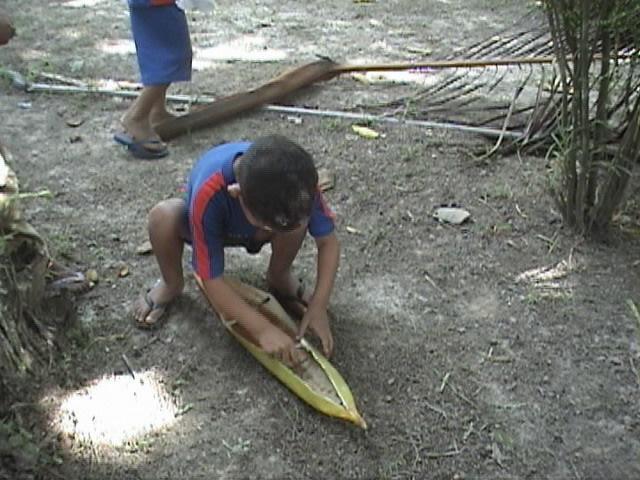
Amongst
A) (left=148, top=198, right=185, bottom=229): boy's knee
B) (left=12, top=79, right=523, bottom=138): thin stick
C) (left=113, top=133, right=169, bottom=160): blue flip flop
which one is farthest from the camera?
(left=12, top=79, right=523, bottom=138): thin stick

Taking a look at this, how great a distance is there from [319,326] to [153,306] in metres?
0.50

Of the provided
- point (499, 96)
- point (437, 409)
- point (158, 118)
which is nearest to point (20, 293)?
point (437, 409)

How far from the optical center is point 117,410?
2174 millimetres

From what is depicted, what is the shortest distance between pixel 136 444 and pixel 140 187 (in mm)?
1353

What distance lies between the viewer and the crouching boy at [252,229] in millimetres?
2002

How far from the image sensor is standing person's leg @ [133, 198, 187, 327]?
7.78 ft

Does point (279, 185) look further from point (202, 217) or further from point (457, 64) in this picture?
point (457, 64)

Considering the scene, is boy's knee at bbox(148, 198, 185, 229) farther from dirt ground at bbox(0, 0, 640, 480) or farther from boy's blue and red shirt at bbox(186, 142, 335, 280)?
dirt ground at bbox(0, 0, 640, 480)

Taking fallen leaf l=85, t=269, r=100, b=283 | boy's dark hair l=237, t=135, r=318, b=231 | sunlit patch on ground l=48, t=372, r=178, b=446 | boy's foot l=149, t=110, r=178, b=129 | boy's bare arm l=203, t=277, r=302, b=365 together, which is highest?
boy's dark hair l=237, t=135, r=318, b=231

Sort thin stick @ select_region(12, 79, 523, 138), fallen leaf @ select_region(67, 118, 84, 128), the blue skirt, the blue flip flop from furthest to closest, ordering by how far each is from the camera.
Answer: fallen leaf @ select_region(67, 118, 84, 128)
thin stick @ select_region(12, 79, 523, 138)
the blue flip flop
the blue skirt

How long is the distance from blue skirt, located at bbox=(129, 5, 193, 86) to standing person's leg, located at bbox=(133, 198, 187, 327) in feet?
3.73

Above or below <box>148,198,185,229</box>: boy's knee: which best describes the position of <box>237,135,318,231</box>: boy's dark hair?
above

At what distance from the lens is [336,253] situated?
2299mm

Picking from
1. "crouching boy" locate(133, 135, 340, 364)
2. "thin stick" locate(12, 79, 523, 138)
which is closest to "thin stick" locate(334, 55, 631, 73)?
"thin stick" locate(12, 79, 523, 138)
